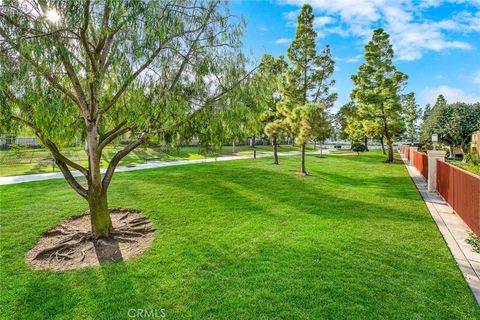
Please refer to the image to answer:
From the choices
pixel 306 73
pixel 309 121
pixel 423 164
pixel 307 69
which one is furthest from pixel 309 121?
pixel 423 164

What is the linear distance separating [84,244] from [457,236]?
8.34 metres

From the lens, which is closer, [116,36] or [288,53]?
[116,36]

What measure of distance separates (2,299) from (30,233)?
9.61 ft

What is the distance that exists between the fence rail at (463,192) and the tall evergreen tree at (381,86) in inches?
530

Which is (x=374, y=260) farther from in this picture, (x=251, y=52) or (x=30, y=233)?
(x=30, y=233)

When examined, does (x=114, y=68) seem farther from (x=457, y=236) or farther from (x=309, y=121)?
(x=309, y=121)

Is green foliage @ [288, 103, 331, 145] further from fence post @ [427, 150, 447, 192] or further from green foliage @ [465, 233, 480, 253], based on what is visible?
green foliage @ [465, 233, 480, 253]

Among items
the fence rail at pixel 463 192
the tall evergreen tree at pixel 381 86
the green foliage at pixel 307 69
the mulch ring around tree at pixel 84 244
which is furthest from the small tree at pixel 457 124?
the mulch ring around tree at pixel 84 244

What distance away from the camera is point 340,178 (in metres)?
14.9

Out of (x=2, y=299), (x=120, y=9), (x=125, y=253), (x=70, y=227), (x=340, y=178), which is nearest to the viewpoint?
(x=2, y=299)

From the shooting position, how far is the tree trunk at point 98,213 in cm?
632

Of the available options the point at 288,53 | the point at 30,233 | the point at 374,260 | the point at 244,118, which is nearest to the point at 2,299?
the point at 30,233

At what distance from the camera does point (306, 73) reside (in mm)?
15789

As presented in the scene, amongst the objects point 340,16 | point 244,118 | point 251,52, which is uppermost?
point 340,16
